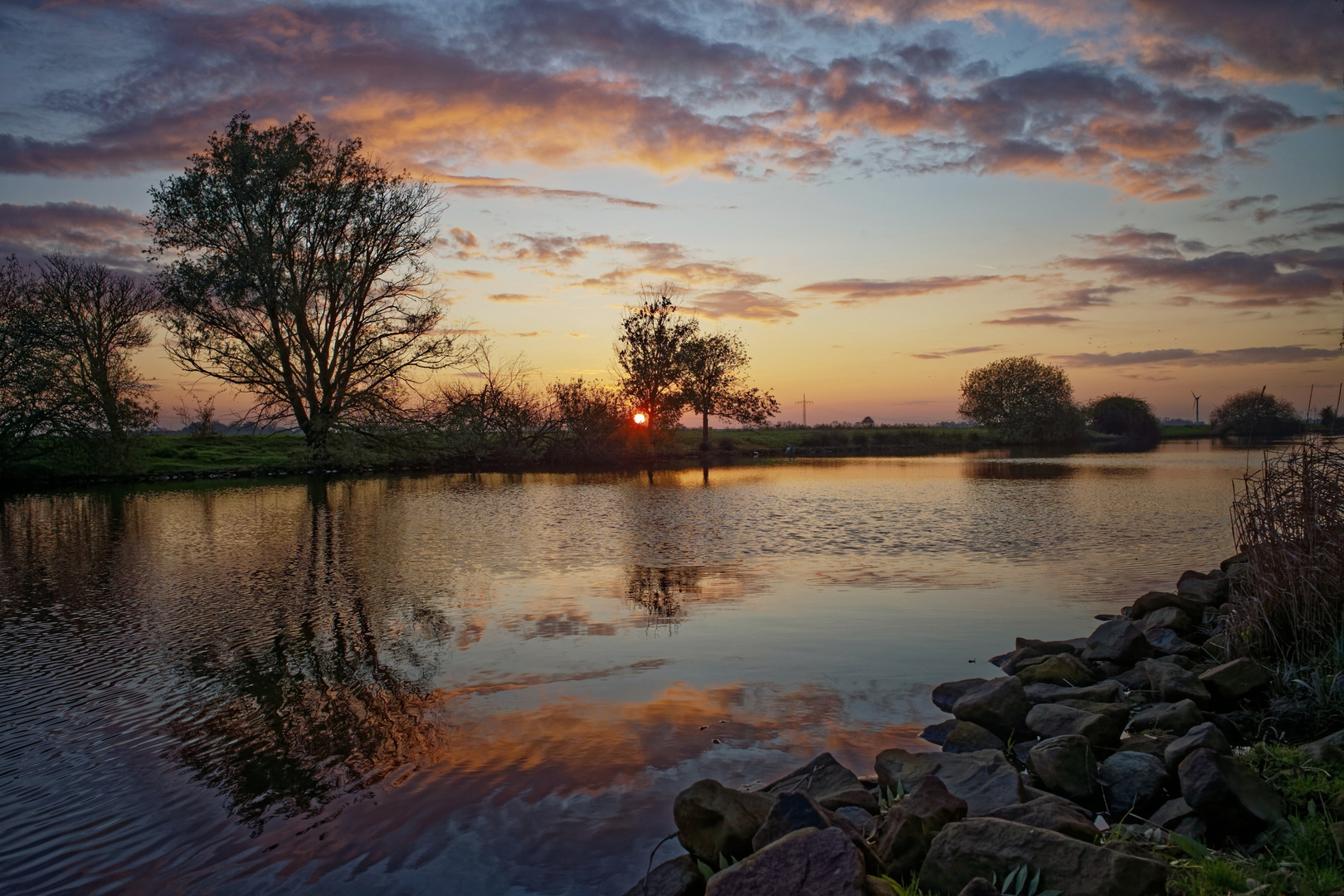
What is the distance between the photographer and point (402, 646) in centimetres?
922

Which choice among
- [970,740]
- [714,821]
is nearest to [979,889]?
[714,821]

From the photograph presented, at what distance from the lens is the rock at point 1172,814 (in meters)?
4.51

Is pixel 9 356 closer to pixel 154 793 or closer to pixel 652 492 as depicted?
pixel 652 492

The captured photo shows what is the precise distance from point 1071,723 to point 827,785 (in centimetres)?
225

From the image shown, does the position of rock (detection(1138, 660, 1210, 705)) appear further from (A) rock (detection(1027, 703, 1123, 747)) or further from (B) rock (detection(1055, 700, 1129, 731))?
(A) rock (detection(1027, 703, 1123, 747))

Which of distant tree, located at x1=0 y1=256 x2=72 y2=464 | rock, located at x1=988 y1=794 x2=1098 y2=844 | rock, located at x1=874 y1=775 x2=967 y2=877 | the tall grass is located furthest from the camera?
distant tree, located at x1=0 y1=256 x2=72 y2=464

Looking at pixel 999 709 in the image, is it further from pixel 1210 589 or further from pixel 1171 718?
pixel 1210 589

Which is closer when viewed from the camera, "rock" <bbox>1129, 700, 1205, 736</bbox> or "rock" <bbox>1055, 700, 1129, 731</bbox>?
"rock" <bbox>1129, 700, 1205, 736</bbox>

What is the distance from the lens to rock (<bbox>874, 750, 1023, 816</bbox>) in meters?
4.91

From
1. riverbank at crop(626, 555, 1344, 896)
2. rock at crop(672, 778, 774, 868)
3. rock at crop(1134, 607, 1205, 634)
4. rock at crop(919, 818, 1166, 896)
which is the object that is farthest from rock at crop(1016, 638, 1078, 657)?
rock at crop(672, 778, 774, 868)

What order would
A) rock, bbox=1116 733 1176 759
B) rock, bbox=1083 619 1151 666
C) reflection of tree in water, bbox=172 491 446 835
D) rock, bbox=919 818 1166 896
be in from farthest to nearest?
rock, bbox=1083 619 1151 666 → reflection of tree in water, bbox=172 491 446 835 → rock, bbox=1116 733 1176 759 → rock, bbox=919 818 1166 896

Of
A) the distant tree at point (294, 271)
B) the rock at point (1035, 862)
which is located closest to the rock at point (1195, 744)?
the rock at point (1035, 862)

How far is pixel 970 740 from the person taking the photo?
A: 607cm

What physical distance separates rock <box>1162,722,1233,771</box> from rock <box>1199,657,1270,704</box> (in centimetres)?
151
